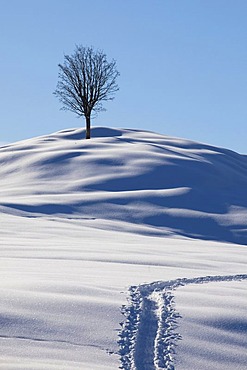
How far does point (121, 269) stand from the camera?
10.4 m

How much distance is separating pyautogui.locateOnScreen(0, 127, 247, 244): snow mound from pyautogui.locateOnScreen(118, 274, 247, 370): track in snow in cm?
1102

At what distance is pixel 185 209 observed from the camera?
75.9ft

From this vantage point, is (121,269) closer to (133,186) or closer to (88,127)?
(133,186)

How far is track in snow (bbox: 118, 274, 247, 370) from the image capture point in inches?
243

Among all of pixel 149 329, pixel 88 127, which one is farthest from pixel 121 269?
pixel 88 127

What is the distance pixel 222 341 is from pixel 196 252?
734 centimetres

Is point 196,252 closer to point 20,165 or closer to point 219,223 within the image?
point 219,223

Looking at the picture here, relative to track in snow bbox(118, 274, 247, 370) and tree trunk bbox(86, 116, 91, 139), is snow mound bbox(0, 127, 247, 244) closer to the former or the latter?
tree trunk bbox(86, 116, 91, 139)

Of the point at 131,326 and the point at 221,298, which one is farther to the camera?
the point at 221,298

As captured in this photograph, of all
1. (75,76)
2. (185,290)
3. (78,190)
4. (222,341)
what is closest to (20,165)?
(78,190)

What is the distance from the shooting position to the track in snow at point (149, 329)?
6.18m

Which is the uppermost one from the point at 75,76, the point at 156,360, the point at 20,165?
the point at 75,76

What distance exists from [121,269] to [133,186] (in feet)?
51.8

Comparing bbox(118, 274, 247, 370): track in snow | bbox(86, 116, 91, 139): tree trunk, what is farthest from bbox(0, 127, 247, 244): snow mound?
bbox(118, 274, 247, 370): track in snow
